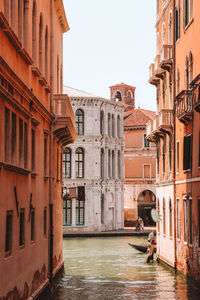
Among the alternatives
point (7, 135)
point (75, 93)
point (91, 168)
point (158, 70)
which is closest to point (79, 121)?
point (75, 93)

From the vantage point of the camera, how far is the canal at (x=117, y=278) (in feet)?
65.0

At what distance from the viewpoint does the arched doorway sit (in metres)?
60.3

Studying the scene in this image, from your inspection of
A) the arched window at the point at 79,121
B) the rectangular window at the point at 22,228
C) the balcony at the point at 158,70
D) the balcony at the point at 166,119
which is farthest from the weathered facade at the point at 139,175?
the rectangular window at the point at 22,228

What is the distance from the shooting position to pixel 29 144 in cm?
1648

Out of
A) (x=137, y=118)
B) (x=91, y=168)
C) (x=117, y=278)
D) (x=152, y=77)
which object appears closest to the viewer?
(x=117, y=278)

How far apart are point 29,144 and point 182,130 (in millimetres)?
8716

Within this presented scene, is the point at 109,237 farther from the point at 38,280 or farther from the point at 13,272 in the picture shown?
the point at 13,272

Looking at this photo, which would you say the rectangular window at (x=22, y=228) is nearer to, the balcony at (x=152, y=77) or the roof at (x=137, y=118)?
the balcony at (x=152, y=77)

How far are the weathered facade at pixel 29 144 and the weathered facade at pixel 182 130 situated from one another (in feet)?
13.4

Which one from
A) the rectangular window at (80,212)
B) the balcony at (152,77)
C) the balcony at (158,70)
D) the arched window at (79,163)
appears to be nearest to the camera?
the balcony at (158,70)

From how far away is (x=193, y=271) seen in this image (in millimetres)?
21109

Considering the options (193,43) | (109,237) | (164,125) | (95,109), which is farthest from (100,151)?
(193,43)

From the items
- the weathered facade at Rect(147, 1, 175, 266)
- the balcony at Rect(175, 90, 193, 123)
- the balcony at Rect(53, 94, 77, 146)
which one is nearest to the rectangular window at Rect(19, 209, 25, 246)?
the balcony at Rect(53, 94, 77, 146)

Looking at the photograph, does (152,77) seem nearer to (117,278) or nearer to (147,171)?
(117,278)
